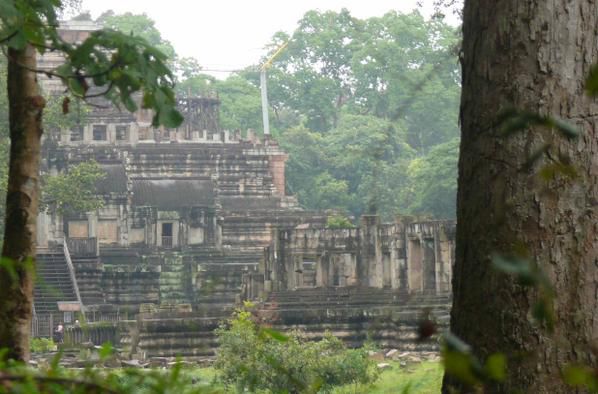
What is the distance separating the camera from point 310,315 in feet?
94.9

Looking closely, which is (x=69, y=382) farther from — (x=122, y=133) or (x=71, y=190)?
(x=122, y=133)

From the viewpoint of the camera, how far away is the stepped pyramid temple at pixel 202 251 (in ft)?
94.8

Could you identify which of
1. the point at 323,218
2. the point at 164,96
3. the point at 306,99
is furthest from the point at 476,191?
the point at 306,99

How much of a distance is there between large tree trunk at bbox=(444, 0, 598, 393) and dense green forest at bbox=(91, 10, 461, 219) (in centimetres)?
4664

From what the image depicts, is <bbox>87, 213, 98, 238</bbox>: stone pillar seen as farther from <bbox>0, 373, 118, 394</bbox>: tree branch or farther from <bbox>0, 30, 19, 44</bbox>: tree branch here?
<bbox>0, 373, 118, 394</bbox>: tree branch

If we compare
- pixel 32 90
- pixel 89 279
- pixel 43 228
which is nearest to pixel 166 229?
pixel 43 228

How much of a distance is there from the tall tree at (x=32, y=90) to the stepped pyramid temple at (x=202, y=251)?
11.6m

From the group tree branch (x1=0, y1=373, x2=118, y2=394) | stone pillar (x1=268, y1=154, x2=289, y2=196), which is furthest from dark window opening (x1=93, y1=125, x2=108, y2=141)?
tree branch (x1=0, y1=373, x2=118, y2=394)

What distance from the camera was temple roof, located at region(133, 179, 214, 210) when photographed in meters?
46.1

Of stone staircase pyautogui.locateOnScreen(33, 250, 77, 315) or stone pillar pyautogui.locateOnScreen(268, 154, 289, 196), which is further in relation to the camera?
stone pillar pyautogui.locateOnScreen(268, 154, 289, 196)

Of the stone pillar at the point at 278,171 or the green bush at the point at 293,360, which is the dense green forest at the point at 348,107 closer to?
the stone pillar at the point at 278,171

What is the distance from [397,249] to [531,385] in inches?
1074

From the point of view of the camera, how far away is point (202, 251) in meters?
44.5

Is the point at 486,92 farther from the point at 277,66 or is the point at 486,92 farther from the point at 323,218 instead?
the point at 277,66
